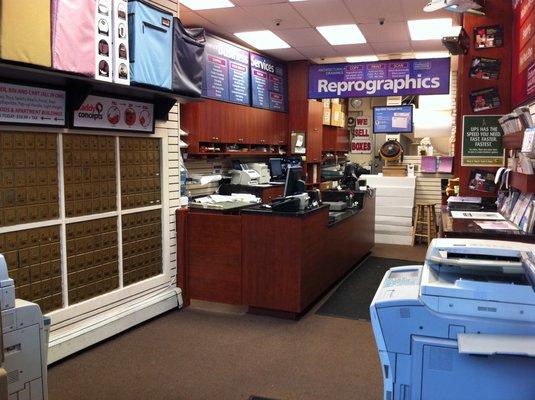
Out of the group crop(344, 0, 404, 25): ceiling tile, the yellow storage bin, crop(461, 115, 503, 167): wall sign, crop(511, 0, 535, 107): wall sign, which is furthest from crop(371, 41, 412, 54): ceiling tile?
the yellow storage bin

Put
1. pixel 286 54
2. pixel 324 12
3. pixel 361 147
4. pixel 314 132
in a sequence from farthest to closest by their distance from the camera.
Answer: pixel 361 147, pixel 314 132, pixel 286 54, pixel 324 12

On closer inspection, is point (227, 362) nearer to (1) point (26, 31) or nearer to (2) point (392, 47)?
(1) point (26, 31)

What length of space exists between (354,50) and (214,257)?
512 centimetres

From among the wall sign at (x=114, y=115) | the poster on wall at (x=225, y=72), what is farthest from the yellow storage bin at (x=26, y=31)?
the poster on wall at (x=225, y=72)

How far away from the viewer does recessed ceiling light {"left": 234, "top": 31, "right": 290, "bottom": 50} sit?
→ 746cm

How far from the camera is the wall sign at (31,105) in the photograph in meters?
3.27

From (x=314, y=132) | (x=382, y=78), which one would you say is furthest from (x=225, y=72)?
(x=314, y=132)

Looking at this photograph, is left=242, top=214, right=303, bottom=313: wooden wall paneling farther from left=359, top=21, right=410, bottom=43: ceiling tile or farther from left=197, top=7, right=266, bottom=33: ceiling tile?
left=359, top=21, right=410, bottom=43: ceiling tile

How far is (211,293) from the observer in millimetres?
5004

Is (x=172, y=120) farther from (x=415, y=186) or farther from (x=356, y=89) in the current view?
(x=415, y=186)

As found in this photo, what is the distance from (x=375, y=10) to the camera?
6.16m

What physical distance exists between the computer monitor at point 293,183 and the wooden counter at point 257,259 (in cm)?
47

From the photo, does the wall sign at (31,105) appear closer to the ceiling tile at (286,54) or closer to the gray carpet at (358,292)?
the gray carpet at (358,292)

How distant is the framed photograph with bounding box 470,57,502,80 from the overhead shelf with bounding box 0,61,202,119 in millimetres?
3059
